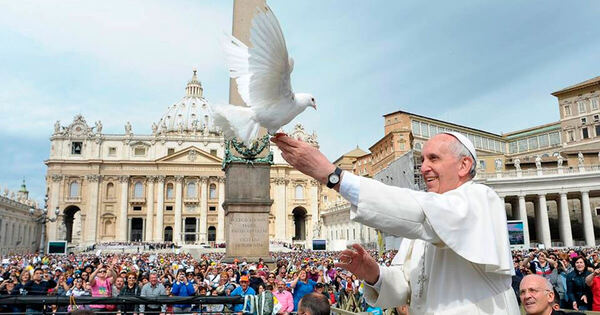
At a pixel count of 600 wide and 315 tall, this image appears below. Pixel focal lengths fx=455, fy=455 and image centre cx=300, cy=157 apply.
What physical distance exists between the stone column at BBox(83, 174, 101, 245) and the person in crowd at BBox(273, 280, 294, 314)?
75.5 metres

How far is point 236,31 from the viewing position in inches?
470

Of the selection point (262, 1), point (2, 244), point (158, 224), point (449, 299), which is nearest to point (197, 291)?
point (262, 1)

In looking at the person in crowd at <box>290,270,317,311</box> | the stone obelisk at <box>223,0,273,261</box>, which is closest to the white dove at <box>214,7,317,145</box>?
the person in crowd at <box>290,270,317,311</box>

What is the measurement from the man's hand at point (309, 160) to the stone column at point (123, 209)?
82.8 m

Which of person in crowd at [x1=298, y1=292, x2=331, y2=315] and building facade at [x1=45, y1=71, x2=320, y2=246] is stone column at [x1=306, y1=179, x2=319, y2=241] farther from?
person in crowd at [x1=298, y1=292, x2=331, y2=315]

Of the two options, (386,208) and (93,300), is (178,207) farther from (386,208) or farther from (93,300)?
(386,208)

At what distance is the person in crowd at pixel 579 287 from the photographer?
7.96 m

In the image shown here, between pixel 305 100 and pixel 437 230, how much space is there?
1059mm

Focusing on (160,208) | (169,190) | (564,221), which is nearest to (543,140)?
(564,221)

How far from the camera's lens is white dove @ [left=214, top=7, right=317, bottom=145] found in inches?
80.8

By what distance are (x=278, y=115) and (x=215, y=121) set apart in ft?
1.10

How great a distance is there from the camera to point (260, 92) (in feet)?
7.17

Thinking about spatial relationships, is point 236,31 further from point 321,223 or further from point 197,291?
point 321,223

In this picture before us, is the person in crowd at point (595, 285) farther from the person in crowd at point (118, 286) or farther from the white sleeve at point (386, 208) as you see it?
the person in crowd at point (118, 286)
